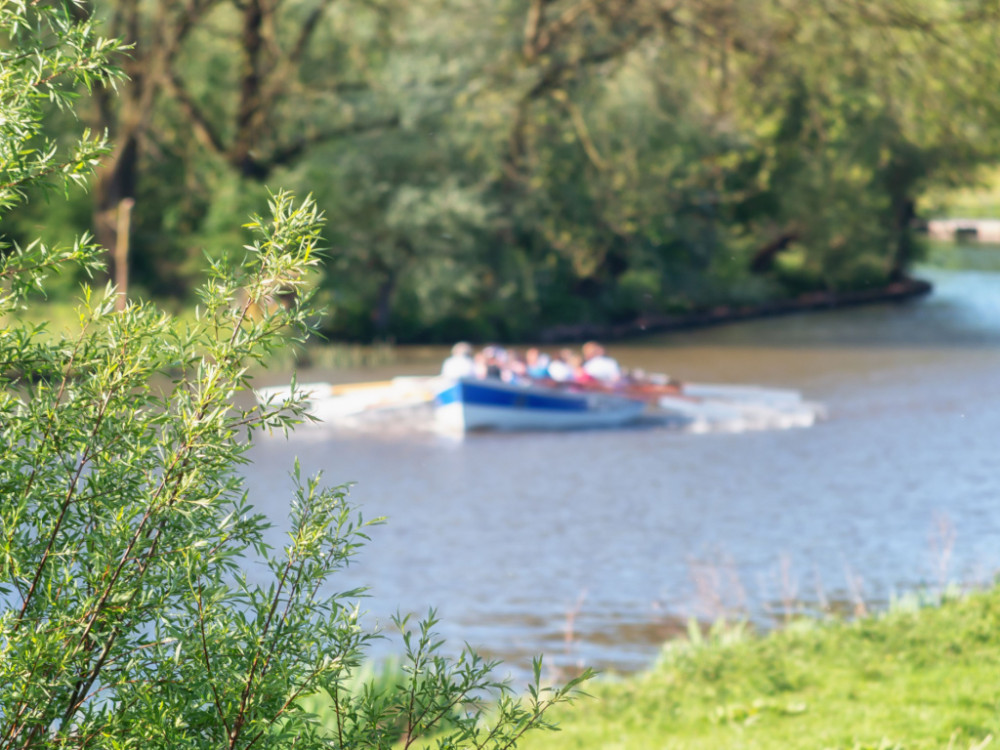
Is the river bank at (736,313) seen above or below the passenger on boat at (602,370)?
below

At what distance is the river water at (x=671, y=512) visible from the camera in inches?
455

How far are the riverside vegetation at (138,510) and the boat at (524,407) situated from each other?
63.3ft

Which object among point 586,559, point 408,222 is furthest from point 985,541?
point 408,222

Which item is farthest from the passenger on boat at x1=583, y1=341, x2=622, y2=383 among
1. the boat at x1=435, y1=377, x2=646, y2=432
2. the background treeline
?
the background treeline

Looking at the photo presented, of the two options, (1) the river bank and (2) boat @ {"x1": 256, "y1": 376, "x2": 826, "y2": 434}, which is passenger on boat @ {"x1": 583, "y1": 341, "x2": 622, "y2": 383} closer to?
(2) boat @ {"x1": 256, "y1": 376, "x2": 826, "y2": 434}

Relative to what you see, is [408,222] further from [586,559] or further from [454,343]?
[586,559]

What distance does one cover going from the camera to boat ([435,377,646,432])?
22.3m

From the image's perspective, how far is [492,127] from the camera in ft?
94.0

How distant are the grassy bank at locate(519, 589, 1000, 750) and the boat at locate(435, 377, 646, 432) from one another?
13.4m

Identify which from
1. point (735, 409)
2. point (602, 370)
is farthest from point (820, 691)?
point (602, 370)

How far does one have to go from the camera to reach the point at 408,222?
93.7ft

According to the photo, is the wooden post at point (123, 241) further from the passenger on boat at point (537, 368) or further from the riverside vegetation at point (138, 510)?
the riverside vegetation at point (138, 510)

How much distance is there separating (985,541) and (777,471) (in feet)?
17.3

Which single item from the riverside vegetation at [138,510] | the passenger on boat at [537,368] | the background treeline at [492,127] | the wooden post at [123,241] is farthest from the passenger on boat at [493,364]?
the riverside vegetation at [138,510]
